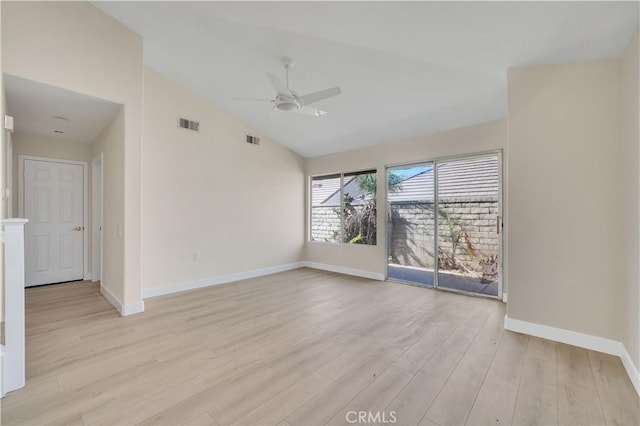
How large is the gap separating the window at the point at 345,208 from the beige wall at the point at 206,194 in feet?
2.26

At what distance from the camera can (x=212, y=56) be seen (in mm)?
3670

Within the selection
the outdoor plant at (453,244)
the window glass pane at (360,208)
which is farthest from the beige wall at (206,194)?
the outdoor plant at (453,244)

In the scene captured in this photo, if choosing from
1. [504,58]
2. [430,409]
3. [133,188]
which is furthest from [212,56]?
[430,409]

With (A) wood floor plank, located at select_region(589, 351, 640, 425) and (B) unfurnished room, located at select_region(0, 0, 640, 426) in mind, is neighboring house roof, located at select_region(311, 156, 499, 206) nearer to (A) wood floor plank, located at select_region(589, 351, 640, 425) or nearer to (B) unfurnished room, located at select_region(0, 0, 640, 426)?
(B) unfurnished room, located at select_region(0, 0, 640, 426)

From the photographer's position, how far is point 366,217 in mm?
5719

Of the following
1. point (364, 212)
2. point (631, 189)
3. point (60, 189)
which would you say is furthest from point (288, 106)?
point (60, 189)

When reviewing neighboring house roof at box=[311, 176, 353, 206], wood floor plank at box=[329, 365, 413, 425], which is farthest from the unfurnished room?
neighboring house roof at box=[311, 176, 353, 206]

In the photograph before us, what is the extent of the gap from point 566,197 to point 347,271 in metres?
3.88

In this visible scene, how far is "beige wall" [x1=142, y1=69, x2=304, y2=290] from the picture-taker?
4.26 m

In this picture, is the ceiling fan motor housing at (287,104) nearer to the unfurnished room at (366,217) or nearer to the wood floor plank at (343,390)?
the unfurnished room at (366,217)

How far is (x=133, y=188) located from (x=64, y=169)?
266 centimetres

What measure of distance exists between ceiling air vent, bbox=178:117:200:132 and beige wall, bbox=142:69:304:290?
6cm

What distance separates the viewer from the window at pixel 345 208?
5664 mm

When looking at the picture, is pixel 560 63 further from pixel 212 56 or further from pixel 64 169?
pixel 64 169
